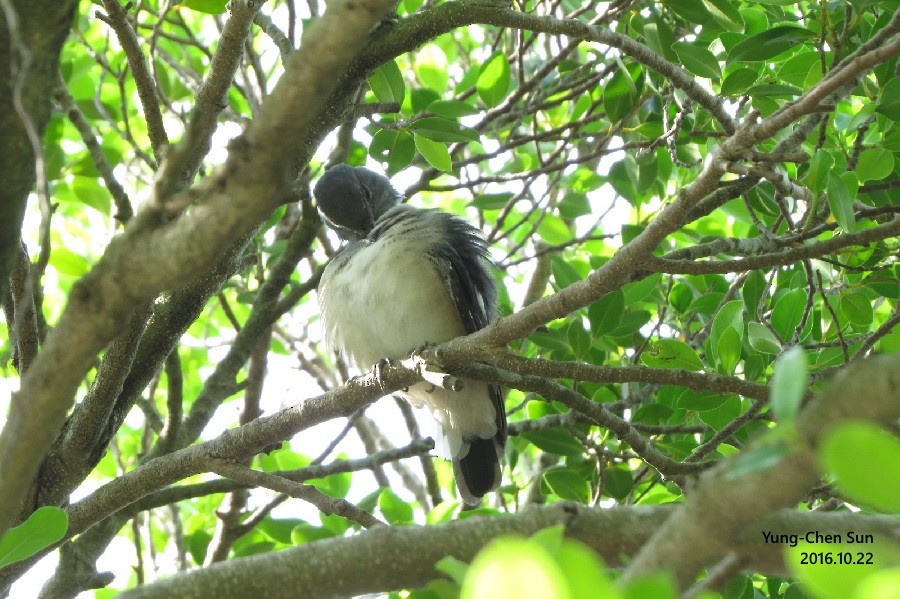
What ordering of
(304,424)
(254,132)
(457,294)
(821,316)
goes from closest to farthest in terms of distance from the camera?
(254,132)
(304,424)
(821,316)
(457,294)

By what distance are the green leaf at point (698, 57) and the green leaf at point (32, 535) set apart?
2420 millimetres

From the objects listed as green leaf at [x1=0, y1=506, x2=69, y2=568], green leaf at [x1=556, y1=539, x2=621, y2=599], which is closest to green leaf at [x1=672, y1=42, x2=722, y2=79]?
green leaf at [x1=0, y1=506, x2=69, y2=568]

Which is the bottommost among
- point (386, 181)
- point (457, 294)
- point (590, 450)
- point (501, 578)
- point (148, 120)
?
point (501, 578)

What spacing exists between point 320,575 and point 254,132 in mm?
862

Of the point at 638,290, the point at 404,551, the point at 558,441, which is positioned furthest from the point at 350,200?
the point at 404,551

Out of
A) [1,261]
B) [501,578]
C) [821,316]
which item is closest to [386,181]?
[821,316]

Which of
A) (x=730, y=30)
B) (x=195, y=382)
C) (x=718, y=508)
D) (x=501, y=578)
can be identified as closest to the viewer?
(x=501, y=578)

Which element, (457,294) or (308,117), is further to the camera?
(457,294)

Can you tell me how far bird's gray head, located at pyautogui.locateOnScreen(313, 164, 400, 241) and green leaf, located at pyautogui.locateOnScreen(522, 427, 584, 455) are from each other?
181 centimetres

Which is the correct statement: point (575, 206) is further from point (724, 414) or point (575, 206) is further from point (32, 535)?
point (32, 535)

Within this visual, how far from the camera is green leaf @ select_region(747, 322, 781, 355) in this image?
3.09m

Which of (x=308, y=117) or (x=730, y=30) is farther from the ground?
(x=730, y=30)

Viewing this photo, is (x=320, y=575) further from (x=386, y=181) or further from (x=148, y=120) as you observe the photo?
(x=386, y=181)

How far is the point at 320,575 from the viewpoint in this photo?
182 cm
